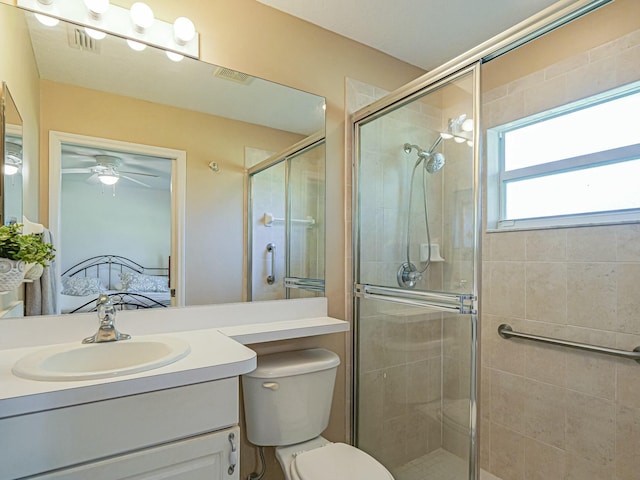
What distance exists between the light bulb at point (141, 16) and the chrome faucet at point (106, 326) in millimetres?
1075

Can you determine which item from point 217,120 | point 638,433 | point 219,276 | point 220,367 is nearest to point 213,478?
point 220,367

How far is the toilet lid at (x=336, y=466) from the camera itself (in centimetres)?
132

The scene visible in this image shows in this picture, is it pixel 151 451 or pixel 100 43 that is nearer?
pixel 151 451

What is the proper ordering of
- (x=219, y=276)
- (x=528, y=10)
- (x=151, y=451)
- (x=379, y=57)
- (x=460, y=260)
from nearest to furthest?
(x=151, y=451) < (x=460, y=260) < (x=219, y=276) < (x=528, y=10) < (x=379, y=57)

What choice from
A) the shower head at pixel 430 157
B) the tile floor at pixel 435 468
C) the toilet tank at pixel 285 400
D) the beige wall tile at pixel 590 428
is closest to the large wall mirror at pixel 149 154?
the toilet tank at pixel 285 400

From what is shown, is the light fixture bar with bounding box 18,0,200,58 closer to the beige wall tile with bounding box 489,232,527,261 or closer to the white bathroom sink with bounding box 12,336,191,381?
the white bathroom sink with bounding box 12,336,191,381

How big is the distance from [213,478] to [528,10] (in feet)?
7.83

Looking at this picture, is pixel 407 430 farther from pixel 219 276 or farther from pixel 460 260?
pixel 219 276

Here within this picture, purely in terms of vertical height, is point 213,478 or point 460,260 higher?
point 460,260

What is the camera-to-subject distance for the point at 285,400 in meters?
1.47

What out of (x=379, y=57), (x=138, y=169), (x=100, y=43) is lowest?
(x=138, y=169)

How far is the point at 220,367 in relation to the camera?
40.2 inches

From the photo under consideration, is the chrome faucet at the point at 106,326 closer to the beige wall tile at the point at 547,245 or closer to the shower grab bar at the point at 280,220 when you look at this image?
the shower grab bar at the point at 280,220

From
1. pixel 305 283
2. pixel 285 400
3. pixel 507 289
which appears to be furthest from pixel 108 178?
pixel 507 289
